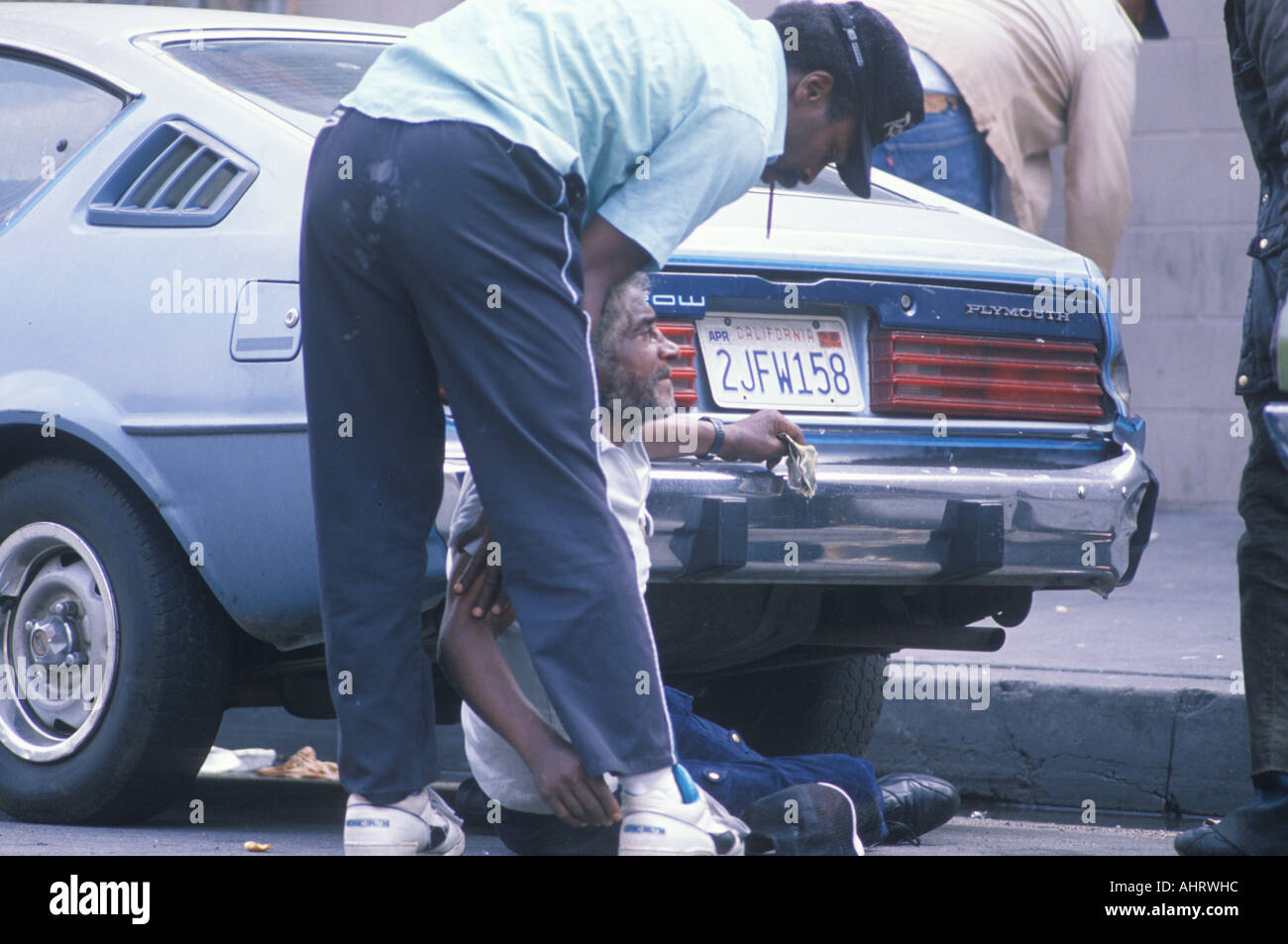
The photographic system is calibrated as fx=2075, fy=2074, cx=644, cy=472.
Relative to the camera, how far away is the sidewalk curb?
475cm

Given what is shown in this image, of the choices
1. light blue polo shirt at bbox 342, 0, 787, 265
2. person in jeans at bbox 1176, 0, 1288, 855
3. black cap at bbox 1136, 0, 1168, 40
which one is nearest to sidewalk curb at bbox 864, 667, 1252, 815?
person in jeans at bbox 1176, 0, 1288, 855

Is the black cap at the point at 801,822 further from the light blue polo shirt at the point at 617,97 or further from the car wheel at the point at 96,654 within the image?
the car wheel at the point at 96,654

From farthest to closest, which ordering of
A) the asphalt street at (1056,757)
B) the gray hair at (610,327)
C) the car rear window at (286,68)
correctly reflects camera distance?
the asphalt street at (1056,757)
the car rear window at (286,68)
the gray hair at (610,327)

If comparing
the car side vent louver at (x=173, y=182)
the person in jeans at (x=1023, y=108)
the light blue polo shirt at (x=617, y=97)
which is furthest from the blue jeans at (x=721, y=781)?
the person in jeans at (x=1023, y=108)

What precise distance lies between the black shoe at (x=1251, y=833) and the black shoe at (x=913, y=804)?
0.53 m

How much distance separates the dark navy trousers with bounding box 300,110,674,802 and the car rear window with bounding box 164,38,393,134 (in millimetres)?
961

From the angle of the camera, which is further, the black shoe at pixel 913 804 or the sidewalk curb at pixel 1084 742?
the sidewalk curb at pixel 1084 742

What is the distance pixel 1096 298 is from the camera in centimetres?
423

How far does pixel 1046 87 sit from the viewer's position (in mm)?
5930

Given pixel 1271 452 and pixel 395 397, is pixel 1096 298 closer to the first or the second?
pixel 1271 452

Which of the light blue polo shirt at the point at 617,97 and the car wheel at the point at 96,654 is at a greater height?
the light blue polo shirt at the point at 617,97

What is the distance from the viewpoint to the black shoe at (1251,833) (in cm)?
352
